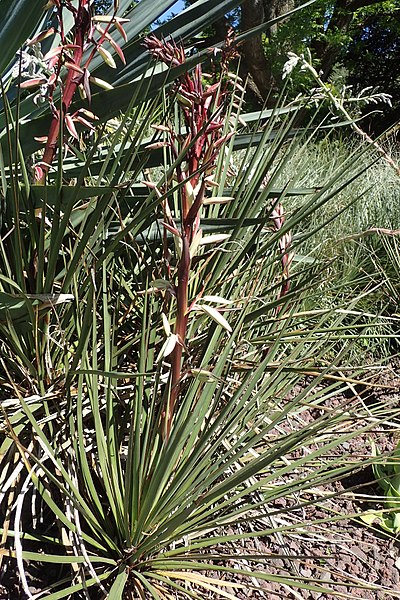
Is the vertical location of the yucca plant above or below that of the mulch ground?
above

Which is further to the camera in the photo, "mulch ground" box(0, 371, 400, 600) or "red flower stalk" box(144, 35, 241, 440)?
"mulch ground" box(0, 371, 400, 600)

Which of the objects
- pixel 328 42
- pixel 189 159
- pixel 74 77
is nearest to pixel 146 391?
pixel 189 159

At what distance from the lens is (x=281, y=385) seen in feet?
4.58

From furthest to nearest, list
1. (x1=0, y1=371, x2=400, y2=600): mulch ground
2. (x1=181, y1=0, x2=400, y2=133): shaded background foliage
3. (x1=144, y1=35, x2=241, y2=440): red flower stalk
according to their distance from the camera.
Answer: (x1=181, y1=0, x2=400, y2=133): shaded background foliage, (x1=0, y1=371, x2=400, y2=600): mulch ground, (x1=144, y1=35, x2=241, y2=440): red flower stalk

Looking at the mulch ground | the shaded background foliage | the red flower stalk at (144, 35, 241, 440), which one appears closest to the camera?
the red flower stalk at (144, 35, 241, 440)

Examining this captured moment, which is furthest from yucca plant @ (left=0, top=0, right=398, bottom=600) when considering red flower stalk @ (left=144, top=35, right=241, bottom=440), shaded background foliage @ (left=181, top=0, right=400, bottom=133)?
shaded background foliage @ (left=181, top=0, right=400, bottom=133)

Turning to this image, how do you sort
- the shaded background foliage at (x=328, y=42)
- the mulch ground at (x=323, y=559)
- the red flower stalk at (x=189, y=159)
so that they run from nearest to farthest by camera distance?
the red flower stalk at (x=189, y=159), the mulch ground at (x=323, y=559), the shaded background foliage at (x=328, y=42)

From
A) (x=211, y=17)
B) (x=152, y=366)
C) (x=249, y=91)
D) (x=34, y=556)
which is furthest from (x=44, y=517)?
(x=249, y=91)

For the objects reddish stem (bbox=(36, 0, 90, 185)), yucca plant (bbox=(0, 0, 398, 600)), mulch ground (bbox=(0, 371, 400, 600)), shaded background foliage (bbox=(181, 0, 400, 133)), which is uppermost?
shaded background foliage (bbox=(181, 0, 400, 133))

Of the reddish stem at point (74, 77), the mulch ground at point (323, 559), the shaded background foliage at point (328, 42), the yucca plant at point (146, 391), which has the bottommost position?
the mulch ground at point (323, 559)

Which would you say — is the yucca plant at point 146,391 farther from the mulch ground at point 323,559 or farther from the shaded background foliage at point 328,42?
the shaded background foliage at point 328,42

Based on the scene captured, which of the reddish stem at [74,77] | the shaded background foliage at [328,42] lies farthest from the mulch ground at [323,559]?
the shaded background foliage at [328,42]

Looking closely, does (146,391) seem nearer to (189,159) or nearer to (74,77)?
(189,159)

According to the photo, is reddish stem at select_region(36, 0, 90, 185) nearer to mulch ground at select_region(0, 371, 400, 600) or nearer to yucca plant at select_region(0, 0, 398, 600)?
yucca plant at select_region(0, 0, 398, 600)
